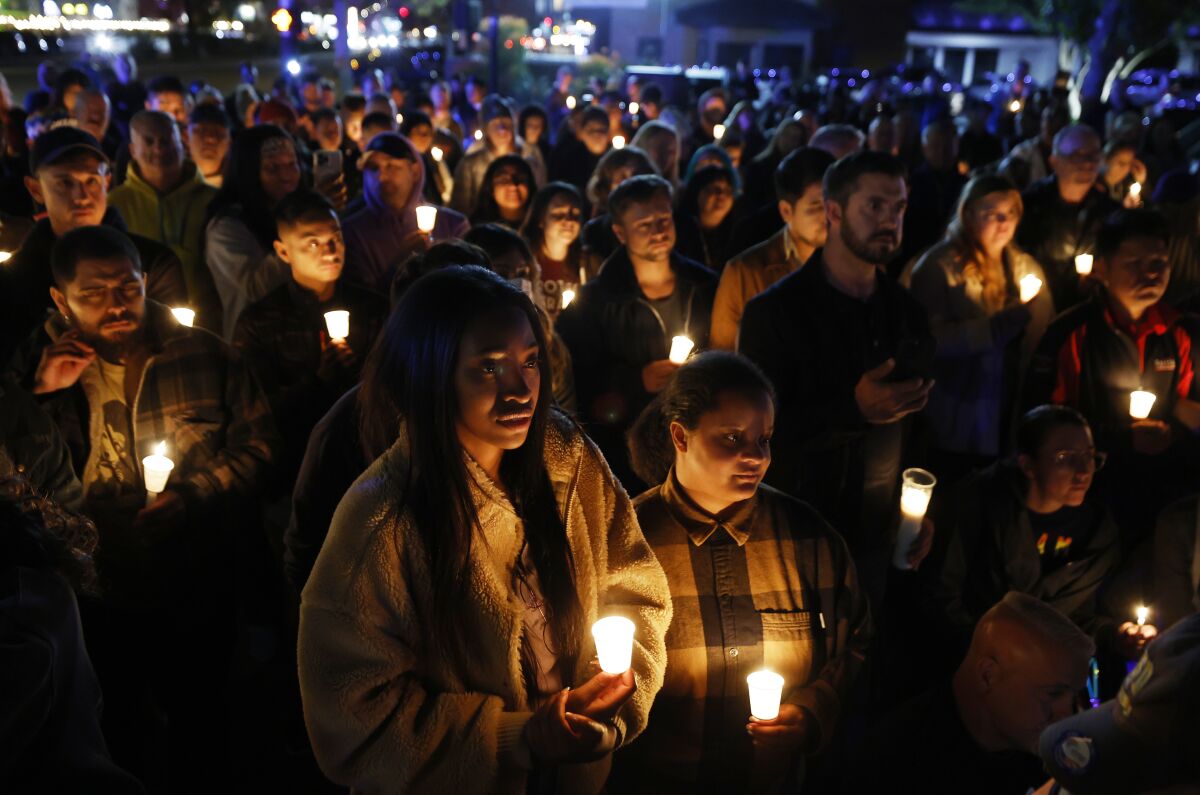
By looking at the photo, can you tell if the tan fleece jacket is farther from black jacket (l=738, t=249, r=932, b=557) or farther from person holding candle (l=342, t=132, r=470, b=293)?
person holding candle (l=342, t=132, r=470, b=293)

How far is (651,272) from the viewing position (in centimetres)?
445

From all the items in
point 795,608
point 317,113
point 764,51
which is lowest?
point 795,608

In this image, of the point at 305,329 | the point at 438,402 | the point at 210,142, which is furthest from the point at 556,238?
the point at 438,402

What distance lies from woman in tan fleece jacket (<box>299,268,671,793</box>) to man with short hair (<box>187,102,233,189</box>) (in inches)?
195

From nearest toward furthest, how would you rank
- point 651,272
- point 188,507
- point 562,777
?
point 562,777
point 188,507
point 651,272

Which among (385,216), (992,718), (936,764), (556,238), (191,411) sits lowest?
(936,764)

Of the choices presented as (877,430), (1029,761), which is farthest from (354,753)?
(877,430)

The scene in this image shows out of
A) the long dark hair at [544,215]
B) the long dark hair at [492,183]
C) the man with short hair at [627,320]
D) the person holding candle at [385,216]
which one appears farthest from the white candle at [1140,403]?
the long dark hair at [492,183]

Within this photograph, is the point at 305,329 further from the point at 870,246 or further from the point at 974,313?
the point at 974,313

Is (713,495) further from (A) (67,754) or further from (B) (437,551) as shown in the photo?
(A) (67,754)

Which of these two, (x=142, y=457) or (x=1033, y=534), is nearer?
(x=142, y=457)

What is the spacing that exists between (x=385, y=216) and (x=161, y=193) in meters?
1.36

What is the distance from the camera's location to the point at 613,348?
4.39 meters

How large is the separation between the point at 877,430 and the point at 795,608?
1.19 m
